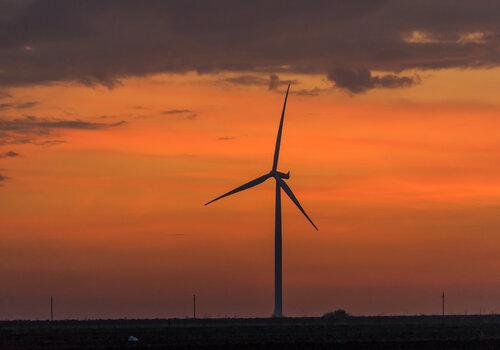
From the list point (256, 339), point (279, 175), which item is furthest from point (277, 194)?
point (256, 339)

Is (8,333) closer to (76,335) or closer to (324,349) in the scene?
(76,335)

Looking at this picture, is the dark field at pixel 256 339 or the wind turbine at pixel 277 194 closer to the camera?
the dark field at pixel 256 339

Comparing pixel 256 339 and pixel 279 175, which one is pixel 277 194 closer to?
pixel 279 175

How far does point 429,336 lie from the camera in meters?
121

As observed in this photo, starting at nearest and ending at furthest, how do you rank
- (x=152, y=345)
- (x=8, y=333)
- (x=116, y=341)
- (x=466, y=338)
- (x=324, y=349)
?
(x=324, y=349) < (x=152, y=345) < (x=116, y=341) < (x=466, y=338) < (x=8, y=333)

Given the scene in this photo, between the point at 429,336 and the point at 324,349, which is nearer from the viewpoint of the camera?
the point at 324,349

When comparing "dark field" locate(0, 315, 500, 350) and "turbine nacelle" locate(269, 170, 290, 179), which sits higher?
"turbine nacelle" locate(269, 170, 290, 179)

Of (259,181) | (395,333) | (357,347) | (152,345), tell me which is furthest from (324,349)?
(259,181)

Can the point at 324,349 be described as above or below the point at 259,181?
below

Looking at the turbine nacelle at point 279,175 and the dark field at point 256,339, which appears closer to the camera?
the dark field at point 256,339

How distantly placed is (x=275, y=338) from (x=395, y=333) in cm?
1751

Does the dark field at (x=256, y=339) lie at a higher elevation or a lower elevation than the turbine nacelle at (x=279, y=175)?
lower

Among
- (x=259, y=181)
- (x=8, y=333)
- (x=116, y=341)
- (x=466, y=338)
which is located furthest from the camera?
(x=259, y=181)

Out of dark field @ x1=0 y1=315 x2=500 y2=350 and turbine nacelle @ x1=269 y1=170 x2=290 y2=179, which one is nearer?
dark field @ x1=0 y1=315 x2=500 y2=350
